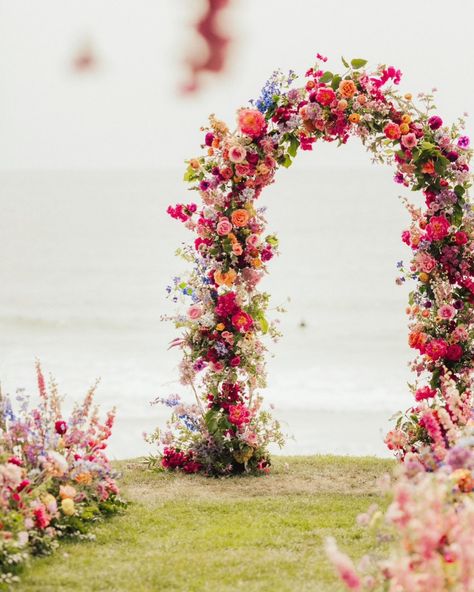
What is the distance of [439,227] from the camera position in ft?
24.3

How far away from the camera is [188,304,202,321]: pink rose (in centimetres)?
755

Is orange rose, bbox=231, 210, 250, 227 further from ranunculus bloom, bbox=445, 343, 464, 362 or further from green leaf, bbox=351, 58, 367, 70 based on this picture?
ranunculus bloom, bbox=445, 343, 464, 362

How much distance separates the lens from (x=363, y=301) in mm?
28750

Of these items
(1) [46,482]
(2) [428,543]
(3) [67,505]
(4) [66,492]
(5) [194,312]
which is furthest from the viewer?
(5) [194,312]

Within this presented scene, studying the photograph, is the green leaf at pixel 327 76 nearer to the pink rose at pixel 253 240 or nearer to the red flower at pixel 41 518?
the pink rose at pixel 253 240

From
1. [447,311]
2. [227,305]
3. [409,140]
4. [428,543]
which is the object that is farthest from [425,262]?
[428,543]

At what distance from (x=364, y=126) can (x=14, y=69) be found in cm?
3725

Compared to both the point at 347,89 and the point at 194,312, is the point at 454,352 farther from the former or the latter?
the point at 347,89

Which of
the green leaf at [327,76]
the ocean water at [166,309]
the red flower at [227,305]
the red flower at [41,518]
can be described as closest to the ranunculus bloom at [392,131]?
the green leaf at [327,76]

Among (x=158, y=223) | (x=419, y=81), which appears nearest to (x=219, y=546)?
(x=419, y=81)

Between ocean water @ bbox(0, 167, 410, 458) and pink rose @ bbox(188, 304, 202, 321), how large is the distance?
160 cm

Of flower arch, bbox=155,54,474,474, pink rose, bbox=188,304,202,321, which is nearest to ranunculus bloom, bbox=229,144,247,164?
flower arch, bbox=155,54,474,474

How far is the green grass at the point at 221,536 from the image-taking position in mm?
4945

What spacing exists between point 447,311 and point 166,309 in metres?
21.0
